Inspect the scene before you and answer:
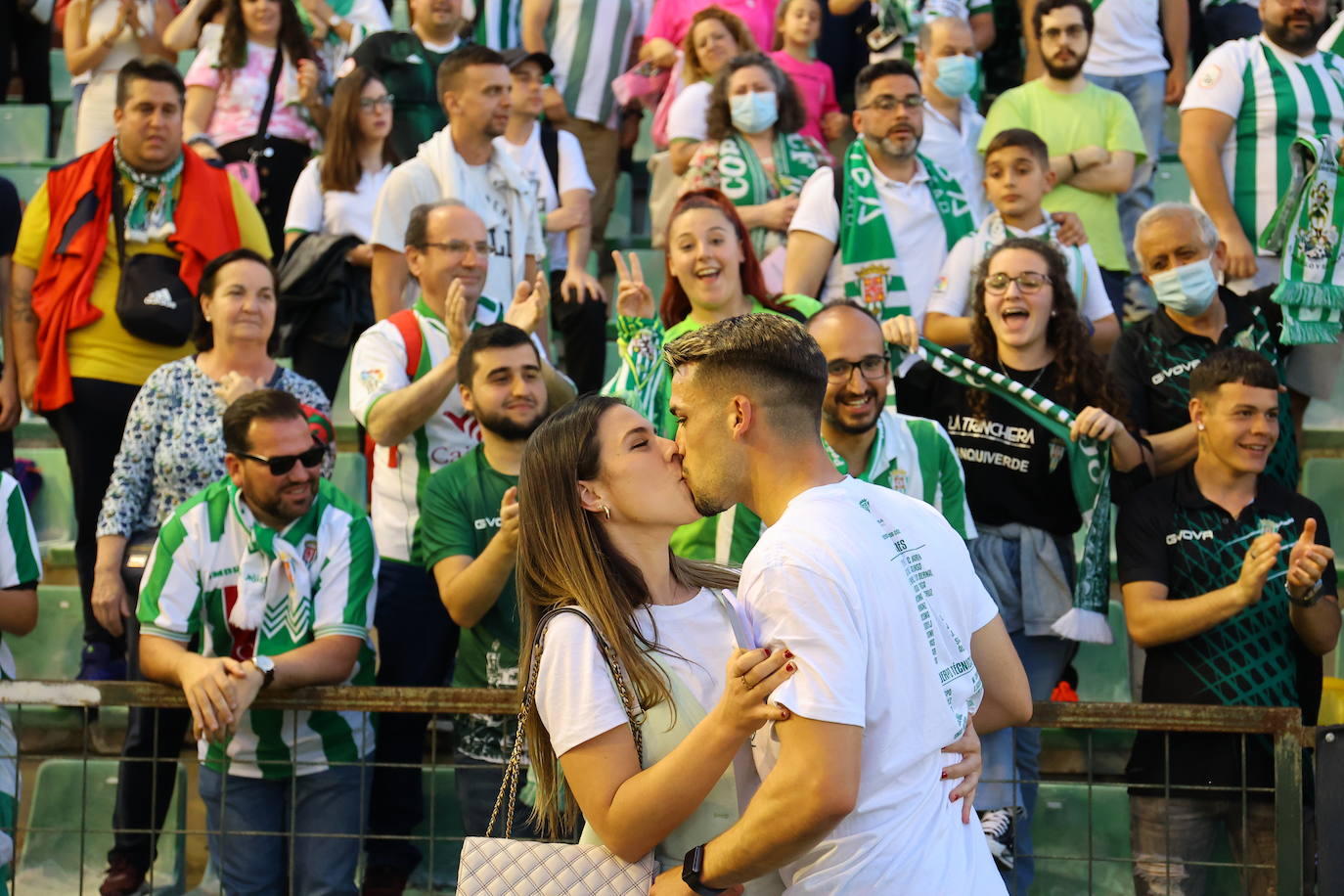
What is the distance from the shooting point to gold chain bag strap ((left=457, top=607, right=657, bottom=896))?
2.46 meters

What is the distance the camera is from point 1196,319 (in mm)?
4930

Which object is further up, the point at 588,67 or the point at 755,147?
the point at 588,67

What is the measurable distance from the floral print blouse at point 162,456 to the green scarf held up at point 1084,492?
210 cm

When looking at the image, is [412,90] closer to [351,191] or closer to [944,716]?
[351,191]

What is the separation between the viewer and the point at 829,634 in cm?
223

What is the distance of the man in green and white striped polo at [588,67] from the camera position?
7297 millimetres

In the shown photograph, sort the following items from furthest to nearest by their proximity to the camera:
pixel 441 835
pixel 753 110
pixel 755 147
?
pixel 755 147, pixel 753 110, pixel 441 835

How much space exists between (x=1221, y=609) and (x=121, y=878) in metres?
2.89

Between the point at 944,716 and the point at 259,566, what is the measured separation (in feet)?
7.73

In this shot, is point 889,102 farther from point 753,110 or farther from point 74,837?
point 74,837

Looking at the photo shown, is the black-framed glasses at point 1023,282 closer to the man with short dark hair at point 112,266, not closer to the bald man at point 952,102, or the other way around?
the bald man at point 952,102

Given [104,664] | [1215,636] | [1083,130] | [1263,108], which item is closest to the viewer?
[1215,636]

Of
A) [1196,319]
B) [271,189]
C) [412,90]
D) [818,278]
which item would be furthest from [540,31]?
[1196,319]

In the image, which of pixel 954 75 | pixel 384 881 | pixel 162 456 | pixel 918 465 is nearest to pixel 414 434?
pixel 162 456
